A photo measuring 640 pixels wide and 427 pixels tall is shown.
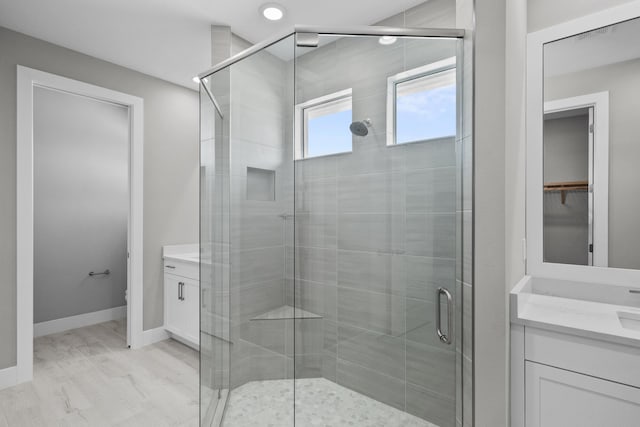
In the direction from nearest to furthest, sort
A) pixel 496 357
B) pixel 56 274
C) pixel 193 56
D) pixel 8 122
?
pixel 496 357, pixel 8 122, pixel 193 56, pixel 56 274

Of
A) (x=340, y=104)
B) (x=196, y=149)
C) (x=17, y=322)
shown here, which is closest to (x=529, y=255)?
(x=340, y=104)

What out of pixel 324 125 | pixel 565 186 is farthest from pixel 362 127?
pixel 565 186

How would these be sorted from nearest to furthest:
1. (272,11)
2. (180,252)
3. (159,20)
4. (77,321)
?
1. (272,11)
2. (159,20)
3. (180,252)
4. (77,321)

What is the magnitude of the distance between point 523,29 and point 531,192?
31.5 inches

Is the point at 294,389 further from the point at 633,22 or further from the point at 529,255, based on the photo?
the point at 633,22

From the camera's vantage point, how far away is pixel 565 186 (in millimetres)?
1629

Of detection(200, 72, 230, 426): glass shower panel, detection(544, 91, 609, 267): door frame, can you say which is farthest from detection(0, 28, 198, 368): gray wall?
detection(544, 91, 609, 267): door frame

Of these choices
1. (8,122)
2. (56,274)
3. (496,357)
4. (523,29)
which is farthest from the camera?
(56,274)

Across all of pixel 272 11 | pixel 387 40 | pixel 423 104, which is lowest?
pixel 423 104

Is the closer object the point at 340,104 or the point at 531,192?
the point at 340,104

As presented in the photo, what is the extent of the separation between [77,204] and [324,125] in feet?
11.8

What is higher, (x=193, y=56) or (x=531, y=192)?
(x=193, y=56)

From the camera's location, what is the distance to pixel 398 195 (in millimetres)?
1457

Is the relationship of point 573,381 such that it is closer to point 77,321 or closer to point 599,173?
point 599,173
